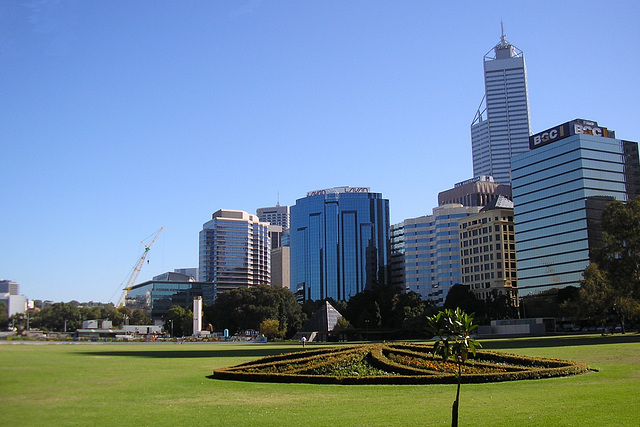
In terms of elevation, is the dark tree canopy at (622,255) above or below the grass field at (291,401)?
above

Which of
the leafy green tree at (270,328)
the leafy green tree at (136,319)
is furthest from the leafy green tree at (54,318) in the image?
the leafy green tree at (136,319)

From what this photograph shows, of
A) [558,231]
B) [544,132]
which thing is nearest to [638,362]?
[558,231]

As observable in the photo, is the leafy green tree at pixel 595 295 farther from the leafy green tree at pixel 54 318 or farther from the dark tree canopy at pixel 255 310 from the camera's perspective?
the dark tree canopy at pixel 255 310

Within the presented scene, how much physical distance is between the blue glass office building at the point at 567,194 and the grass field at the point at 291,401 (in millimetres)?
148278

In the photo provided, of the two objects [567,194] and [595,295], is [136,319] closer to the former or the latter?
[595,295]

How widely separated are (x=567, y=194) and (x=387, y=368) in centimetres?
15662

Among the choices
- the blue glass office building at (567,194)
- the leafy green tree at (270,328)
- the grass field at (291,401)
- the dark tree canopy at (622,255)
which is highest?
the blue glass office building at (567,194)

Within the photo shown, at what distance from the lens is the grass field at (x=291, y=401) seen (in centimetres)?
1997

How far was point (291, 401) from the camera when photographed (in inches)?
1035

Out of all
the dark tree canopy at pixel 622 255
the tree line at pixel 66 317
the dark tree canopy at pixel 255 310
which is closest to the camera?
the tree line at pixel 66 317

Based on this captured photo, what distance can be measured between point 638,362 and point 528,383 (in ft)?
44.7

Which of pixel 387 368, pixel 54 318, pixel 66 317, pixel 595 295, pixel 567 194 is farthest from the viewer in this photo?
pixel 567 194

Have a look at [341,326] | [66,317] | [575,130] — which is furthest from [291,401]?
[575,130]

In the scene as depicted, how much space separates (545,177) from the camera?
183m
